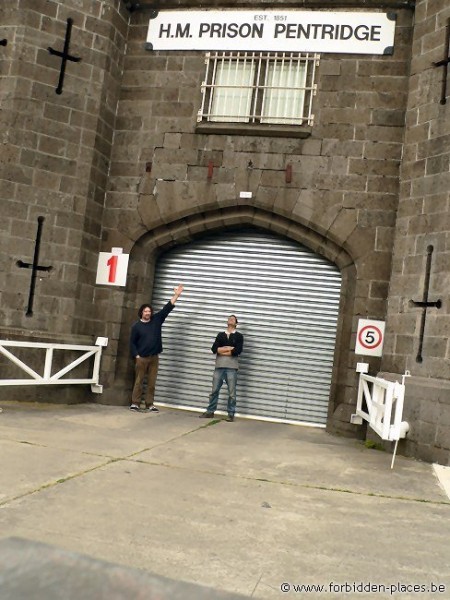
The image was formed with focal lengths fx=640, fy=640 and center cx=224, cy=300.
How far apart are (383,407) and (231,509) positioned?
10.7 feet

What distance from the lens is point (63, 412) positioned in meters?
9.46

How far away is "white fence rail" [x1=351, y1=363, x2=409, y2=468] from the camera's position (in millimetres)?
7230

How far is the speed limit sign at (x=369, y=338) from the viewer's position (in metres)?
9.98

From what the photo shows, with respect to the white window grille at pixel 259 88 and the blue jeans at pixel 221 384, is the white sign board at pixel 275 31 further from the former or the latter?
the blue jeans at pixel 221 384

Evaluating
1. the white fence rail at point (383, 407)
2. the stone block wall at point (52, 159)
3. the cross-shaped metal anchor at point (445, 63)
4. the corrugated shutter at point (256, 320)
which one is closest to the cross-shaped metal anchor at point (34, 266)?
the stone block wall at point (52, 159)

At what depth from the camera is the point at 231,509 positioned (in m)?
4.93

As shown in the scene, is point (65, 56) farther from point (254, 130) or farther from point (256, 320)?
point (256, 320)

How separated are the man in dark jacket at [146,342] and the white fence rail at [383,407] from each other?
10.6 feet

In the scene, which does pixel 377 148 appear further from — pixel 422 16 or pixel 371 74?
pixel 422 16

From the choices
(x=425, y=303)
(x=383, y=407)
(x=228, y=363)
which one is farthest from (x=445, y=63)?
(x=228, y=363)

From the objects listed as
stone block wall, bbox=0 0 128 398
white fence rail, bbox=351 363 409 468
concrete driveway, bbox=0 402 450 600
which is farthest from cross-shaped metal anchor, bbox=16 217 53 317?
white fence rail, bbox=351 363 409 468

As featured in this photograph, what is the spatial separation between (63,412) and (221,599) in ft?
24.3

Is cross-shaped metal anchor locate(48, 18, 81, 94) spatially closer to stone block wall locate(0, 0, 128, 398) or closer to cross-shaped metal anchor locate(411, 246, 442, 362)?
stone block wall locate(0, 0, 128, 398)

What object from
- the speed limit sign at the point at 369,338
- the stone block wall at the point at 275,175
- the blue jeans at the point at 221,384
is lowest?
the blue jeans at the point at 221,384
